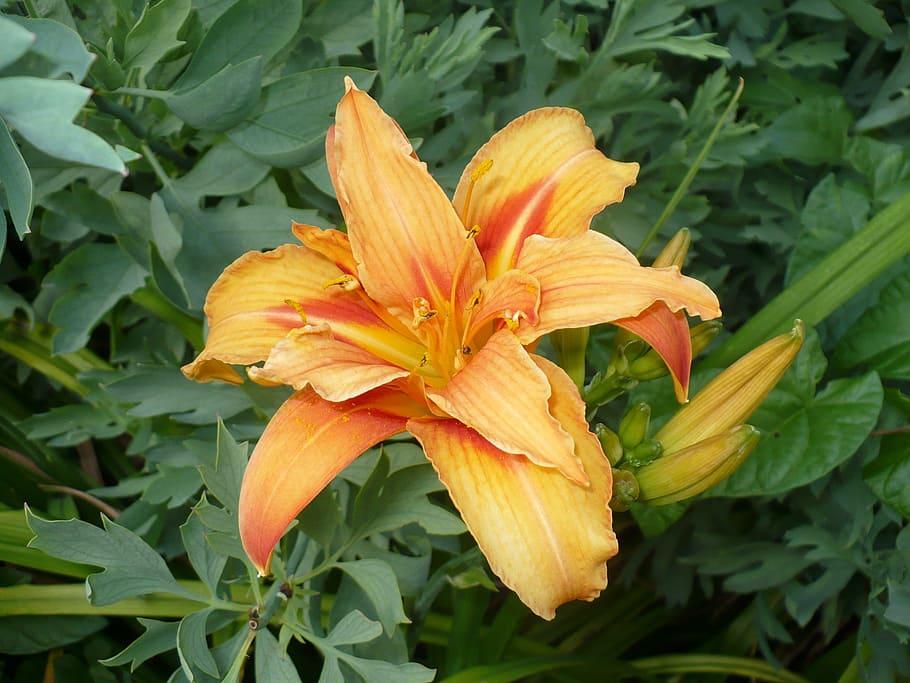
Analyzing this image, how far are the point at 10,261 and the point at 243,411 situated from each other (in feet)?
0.99

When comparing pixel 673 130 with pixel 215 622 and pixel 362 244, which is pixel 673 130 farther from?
pixel 215 622

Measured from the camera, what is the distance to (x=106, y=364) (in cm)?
92

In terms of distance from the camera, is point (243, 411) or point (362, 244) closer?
point (362, 244)

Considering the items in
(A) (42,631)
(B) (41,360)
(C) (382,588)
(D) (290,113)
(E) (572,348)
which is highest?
(D) (290,113)

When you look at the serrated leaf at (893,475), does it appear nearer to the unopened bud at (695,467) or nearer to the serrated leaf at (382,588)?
the unopened bud at (695,467)

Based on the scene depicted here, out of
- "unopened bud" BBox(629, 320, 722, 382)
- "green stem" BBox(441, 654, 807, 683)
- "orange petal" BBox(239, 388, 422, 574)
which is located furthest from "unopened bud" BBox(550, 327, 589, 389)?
"green stem" BBox(441, 654, 807, 683)

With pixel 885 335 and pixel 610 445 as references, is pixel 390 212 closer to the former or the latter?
pixel 610 445

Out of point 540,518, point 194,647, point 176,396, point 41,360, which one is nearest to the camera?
point 540,518

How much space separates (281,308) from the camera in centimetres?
61

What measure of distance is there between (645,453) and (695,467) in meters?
0.05

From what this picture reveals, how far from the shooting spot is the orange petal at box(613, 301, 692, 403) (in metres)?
0.55

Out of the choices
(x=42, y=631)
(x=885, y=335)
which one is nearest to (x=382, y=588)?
(x=42, y=631)

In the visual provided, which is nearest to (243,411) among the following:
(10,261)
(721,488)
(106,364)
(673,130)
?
(106,364)

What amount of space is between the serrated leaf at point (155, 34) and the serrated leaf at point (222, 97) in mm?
32
